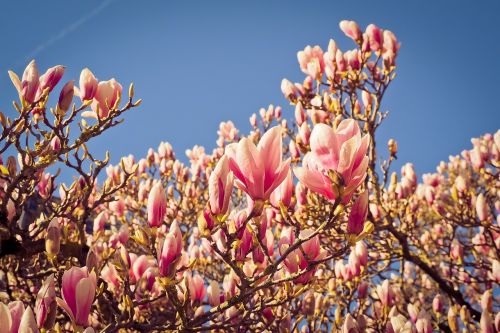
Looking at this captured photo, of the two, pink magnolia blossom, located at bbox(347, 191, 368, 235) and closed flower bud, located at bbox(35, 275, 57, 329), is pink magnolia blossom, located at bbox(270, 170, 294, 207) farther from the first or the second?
closed flower bud, located at bbox(35, 275, 57, 329)

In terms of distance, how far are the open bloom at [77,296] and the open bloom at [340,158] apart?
918mm

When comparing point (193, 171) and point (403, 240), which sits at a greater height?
point (193, 171)

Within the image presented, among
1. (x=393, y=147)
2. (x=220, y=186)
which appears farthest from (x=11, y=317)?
(x=393, y=147)

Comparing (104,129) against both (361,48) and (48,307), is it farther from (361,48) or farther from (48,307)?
(361,48)

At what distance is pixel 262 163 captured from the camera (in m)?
1.33

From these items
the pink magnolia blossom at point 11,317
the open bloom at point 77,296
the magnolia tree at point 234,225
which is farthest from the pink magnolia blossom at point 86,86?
the pink magnolia blossom at point 11,317

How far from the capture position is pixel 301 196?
308 cm

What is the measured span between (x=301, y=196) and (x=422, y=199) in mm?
4090

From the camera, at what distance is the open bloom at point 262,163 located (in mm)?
1321

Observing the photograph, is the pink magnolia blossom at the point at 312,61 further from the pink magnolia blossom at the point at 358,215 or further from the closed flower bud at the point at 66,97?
the pink magnolia blossom at the point at 358,215

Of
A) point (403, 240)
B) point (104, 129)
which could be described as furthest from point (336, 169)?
point (403, 240)

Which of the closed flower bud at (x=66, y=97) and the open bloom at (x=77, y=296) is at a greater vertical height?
the closed flower bud at (x=66, y=97)

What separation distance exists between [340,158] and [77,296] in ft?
3.63

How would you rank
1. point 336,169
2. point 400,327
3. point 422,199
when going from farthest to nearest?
point 422,199
point 400,327
point 336,169
